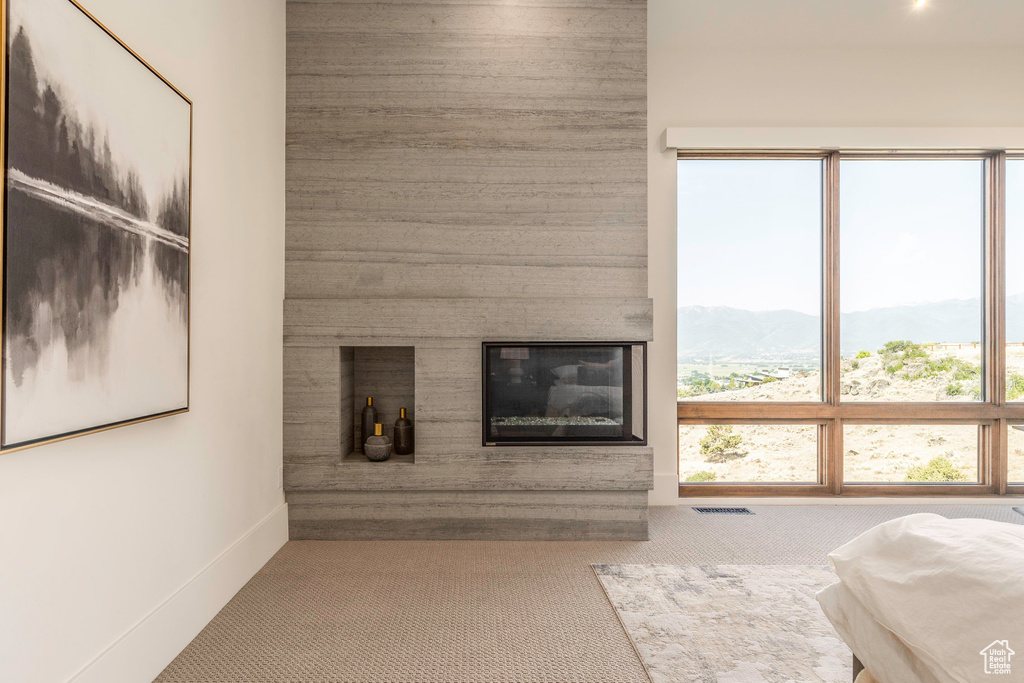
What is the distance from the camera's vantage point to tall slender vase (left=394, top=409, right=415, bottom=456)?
287cm

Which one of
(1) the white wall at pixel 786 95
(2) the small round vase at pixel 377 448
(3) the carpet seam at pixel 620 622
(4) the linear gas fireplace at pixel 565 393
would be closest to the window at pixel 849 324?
(1) the white wall at pixel 786 95

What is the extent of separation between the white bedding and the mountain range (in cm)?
215

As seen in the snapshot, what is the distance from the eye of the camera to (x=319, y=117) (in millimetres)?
2734

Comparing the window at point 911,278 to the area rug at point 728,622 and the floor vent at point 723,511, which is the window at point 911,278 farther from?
the area rug at point 728,622

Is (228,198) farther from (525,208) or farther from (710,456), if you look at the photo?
(710,456)

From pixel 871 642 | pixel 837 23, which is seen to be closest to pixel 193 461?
pixel 871 642

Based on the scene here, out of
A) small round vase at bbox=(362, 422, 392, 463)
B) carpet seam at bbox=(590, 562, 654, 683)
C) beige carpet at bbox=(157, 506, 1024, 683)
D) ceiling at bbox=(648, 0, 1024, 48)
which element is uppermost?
ceiling at bbox=(648, 0, 1024, 48)

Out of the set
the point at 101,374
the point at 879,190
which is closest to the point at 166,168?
the point at 101,374

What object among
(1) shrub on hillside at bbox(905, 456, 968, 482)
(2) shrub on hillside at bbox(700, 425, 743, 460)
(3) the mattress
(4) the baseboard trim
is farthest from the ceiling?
(4) the baseboard trim

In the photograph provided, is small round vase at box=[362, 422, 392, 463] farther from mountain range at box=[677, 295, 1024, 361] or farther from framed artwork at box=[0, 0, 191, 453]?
mountain range at box=[677, 295, 1024, 361]

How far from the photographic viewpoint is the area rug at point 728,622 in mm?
1604

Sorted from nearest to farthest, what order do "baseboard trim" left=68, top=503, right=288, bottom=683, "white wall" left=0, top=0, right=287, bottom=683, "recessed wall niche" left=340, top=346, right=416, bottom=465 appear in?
"white wall" left=0, top=0, right=287, bottom=683
"baseboard trim" left=68, top=503, right=288, bottom=683
"recessed wall niche" left=340, top=346, right=416, bottom=465

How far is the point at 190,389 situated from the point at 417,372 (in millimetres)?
1086

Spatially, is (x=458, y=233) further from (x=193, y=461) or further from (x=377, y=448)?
(x=193, y=461)
